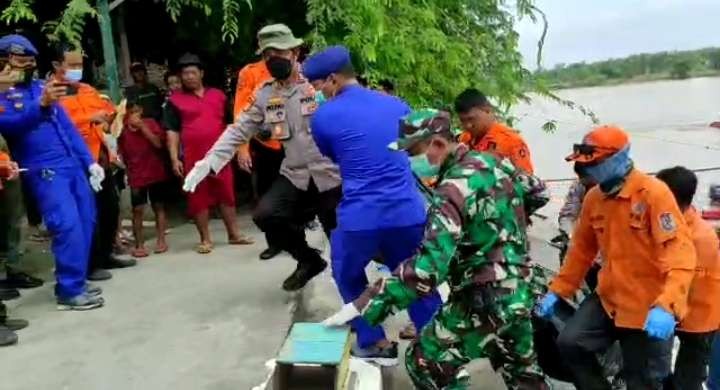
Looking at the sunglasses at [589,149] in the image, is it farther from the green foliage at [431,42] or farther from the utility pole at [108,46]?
the utility pole at [108,46]

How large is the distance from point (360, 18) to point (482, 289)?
417 cm

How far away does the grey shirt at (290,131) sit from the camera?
17.9ft

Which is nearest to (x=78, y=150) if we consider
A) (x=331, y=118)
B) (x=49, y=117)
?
(x=49, y=117)

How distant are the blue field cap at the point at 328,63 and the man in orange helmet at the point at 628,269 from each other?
124 centimetres

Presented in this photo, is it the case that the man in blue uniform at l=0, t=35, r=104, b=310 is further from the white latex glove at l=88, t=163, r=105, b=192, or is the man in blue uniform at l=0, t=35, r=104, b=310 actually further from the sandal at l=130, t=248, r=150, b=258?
the sandal at l=130, t=248, r=150, b=258

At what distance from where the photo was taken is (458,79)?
8.37m

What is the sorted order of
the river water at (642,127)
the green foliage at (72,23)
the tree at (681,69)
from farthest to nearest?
the tree at (681,69) < the river water at (642,127) < the green foliage at (72,23)

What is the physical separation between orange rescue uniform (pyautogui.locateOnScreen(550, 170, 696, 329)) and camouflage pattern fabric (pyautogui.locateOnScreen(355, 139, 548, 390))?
0.34 m

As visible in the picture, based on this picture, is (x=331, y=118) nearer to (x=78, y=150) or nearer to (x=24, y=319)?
(x=78, y=150)

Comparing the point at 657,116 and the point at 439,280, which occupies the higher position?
the point at 439,280

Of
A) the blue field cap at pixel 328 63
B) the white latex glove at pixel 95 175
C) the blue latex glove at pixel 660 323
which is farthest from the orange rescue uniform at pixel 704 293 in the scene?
the white latex glove at pixel 95 175

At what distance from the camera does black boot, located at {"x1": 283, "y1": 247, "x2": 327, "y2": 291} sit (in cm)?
575

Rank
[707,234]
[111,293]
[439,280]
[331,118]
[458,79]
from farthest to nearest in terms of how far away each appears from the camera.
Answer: [458,79] < [111,293] < [331,118] < [707,234] < [439,280]

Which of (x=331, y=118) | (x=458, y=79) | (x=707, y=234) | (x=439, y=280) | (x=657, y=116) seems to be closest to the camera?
(x=439, y=280)
